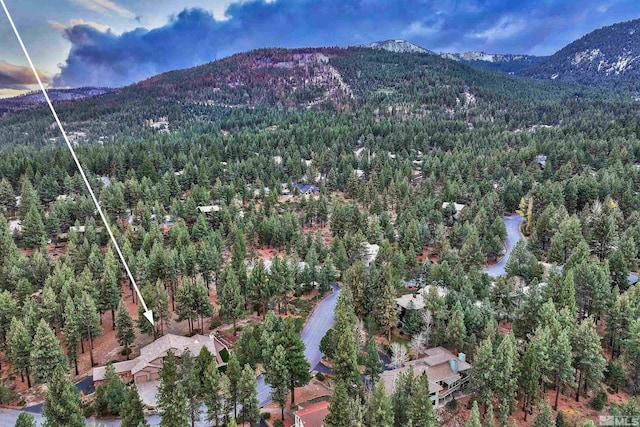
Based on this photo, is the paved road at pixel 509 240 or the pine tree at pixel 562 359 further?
the paved road at pixel 509 240

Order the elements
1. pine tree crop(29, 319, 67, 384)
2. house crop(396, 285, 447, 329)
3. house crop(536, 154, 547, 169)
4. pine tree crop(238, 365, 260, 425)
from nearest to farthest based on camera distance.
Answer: pine tree crop(238, 365, 260, 425)
pine tree crop(29, 319, 67, 384)
house crop(396, 285, 447, 329)
house crop(536, 154, 547, 169)

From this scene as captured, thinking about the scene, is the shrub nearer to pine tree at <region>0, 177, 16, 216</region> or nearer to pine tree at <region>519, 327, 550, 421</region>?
pine tree at <region>519, 327, 550, 421</region>

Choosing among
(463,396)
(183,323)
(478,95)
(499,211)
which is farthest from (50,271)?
(478,95)

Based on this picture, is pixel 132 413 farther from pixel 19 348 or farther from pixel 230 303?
pixel 230 303

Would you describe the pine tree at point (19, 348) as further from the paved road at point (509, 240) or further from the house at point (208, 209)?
the paved road at point (509, 240)

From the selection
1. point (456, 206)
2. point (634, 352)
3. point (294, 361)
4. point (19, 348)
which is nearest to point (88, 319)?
point (19, 348)

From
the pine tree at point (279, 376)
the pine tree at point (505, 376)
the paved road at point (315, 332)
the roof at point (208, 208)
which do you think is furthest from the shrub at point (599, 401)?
the roof at point (208, 208)

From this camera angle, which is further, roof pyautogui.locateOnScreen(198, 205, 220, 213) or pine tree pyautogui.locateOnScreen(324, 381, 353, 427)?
roof pyautogui.locateOnScreen(198, 205, 220, 213)

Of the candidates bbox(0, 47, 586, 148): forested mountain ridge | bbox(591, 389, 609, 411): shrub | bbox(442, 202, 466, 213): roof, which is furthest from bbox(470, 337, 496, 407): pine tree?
bbox(0, 47, 586, 148): forested mountain ridge
